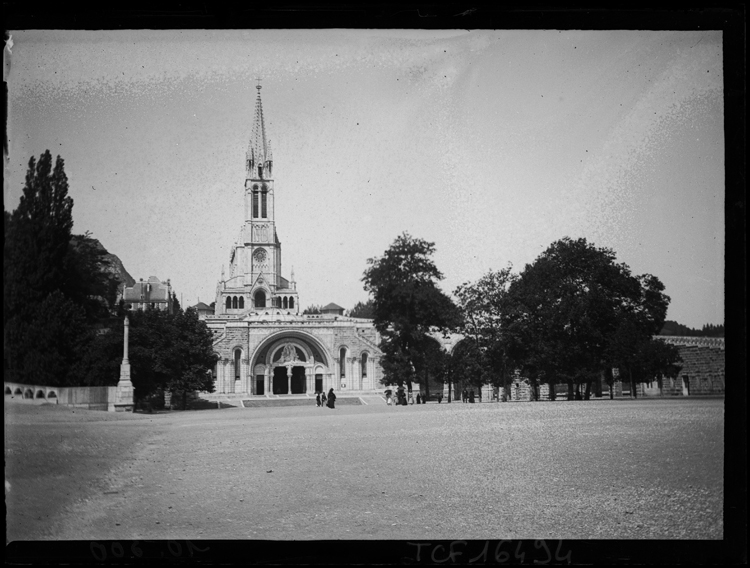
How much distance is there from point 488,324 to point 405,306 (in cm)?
143

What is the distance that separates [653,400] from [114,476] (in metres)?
7.26

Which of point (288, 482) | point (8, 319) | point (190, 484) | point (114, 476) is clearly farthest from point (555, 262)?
point (8, 319)

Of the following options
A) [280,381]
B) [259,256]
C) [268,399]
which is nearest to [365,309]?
[259,256]

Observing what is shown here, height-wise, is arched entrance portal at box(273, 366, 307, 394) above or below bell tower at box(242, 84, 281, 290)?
below

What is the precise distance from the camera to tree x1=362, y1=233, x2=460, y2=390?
33.3 ft

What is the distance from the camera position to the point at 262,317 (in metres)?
17.2

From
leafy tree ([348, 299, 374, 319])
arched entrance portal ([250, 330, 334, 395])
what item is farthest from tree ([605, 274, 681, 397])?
arched entrance portal ([250, 330, 334, 395])

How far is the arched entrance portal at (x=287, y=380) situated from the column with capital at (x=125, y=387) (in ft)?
60.6

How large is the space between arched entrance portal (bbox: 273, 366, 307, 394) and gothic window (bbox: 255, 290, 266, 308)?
11.7 m

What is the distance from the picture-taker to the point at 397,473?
340 inches

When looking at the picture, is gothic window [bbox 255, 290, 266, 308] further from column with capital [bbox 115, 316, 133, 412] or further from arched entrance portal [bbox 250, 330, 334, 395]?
column with capital [bbox 115, 316, 133, 412]

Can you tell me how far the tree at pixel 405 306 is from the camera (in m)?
10.2

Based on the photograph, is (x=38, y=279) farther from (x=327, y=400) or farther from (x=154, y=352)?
(x=327, y=400)

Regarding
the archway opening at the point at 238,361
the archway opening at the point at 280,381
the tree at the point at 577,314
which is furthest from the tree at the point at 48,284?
the archway opening at the point at 280,381
